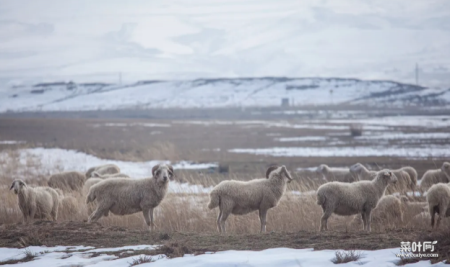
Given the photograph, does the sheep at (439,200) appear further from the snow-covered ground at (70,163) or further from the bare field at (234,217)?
the snow-covered ground at (70,163)

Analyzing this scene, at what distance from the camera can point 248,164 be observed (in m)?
30.7

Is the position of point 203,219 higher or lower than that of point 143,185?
lower

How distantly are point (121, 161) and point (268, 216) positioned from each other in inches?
715

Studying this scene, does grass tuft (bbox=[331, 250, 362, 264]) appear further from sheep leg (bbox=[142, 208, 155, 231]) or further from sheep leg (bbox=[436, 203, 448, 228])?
sheep leg (bbox=[142, 208, 155, 231])

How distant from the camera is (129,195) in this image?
41.7 feet

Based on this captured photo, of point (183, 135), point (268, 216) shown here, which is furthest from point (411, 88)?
point (268, 216)

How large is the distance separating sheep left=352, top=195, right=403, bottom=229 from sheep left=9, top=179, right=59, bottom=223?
7772 millimetres

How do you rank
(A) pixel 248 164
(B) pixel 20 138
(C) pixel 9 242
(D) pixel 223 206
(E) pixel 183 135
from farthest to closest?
1. (E) pixel 183 135
2. (B) pixel 20 138
3. (A) pixel 248 164
4. (D) pixel 223 206
5. (C) pixel 9 242

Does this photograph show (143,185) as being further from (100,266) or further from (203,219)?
(100,266)

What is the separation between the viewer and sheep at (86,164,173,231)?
498 inches

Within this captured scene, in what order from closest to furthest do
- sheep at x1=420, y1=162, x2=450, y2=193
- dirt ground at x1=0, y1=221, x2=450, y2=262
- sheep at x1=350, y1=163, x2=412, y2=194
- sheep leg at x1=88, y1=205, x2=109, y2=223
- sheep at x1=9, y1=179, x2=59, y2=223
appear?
dirt ground at x1=0, y1=221, x2=450, y2=262 < sheep leg at x1=88, y1=205, x2=109, y2=223 < sheep at x1=9, y1=179, x2=59, y2=223 < sheep at x1=350, y1=163, x2=412, y2=194 < sheep at x1=420, y1=162, x2=450, y2=193

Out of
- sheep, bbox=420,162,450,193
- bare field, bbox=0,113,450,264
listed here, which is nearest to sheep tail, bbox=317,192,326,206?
bare field, bbox=0,113,450,264

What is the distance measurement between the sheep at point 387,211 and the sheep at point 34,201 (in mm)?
7772

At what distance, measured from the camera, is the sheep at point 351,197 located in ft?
39.8
